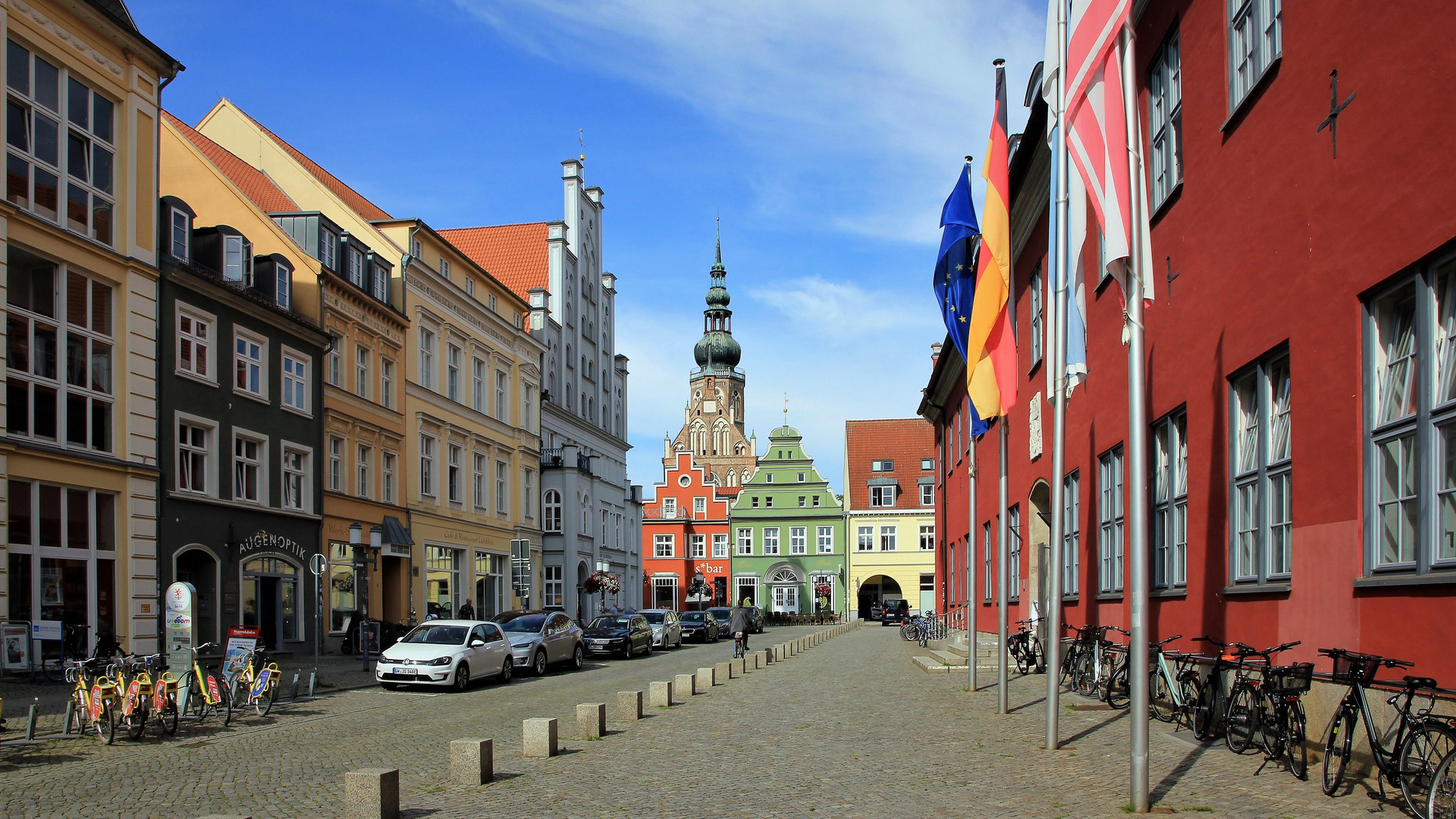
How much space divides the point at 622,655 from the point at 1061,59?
28.8 metres

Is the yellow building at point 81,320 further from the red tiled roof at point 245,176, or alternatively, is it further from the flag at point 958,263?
the flag at point 958,263

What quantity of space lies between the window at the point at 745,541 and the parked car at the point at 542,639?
2178 inches

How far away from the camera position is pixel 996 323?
50.0 feet

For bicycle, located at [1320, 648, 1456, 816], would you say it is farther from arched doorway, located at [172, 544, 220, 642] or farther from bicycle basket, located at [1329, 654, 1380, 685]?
arched doorway, located at [172, 544, 220, 642]

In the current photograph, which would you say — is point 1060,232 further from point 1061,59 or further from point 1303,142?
point 1303,142

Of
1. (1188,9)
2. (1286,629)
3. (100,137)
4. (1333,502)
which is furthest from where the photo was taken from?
(100,137)

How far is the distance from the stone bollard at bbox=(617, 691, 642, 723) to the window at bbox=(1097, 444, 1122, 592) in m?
6.84

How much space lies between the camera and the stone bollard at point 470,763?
1073 cm

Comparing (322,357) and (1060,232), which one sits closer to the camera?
(1060,232)

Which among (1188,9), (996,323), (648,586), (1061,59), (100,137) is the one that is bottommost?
(648,586)

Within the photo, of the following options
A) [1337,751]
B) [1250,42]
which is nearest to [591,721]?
[1337,751]

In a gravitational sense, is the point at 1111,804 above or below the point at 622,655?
above

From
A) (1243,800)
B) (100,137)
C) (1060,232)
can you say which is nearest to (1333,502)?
(1243,800)

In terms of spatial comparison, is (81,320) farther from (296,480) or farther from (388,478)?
(388,478)
